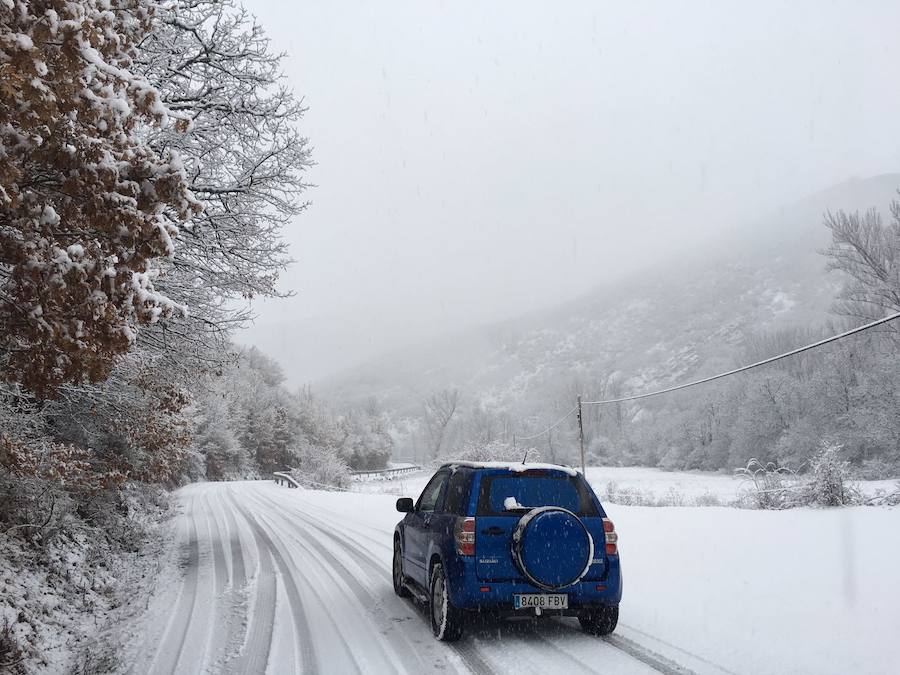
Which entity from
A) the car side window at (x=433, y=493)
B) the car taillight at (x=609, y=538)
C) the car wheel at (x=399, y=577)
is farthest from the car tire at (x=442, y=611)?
the car wheel at (x=399, y=577)

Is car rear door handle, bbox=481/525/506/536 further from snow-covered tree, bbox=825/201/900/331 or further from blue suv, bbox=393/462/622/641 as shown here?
snow-covered tree, bbox=825/201/900/331

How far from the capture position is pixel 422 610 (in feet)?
24.9

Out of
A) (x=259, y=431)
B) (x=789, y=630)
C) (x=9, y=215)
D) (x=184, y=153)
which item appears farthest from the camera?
(x=259, y=431)

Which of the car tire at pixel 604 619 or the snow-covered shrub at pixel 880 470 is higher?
the car tire at pixel 604 619

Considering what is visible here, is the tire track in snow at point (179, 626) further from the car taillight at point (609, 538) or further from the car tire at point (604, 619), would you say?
the car taillight at point (609, 538)

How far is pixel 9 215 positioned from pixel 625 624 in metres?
6.90

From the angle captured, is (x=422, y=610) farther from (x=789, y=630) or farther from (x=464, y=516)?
(x=789, y=630)

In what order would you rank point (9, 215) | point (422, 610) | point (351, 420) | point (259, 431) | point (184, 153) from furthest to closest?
point (351, 420)
point (259, 431)
point (184, 153)
point (422, 610)
point (9, 215)

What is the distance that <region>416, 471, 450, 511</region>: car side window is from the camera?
7.69m

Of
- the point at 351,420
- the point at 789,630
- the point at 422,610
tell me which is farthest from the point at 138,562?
the point at 351,420

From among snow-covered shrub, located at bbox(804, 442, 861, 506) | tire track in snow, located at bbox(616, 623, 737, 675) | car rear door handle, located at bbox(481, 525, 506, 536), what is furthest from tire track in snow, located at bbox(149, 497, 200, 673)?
snow-covered shrub, located at bbox(804, 442, 861, 506)

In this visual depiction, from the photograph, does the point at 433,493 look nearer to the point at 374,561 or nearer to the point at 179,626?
the point at 179,626

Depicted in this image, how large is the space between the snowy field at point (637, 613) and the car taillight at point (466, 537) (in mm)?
941

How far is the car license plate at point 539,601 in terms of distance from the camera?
230 inches
